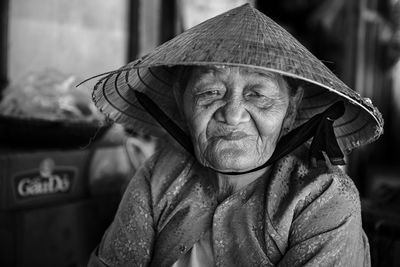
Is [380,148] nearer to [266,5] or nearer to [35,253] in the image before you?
[266,5]

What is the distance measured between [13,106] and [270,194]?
1300 mm

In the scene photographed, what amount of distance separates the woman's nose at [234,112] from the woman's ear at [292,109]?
0.53 feet

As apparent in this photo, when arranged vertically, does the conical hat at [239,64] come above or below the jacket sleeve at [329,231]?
above

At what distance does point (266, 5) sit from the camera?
5715 mm

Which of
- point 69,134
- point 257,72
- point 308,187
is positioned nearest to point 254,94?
point 257,72

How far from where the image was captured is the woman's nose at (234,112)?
1192 millimetres

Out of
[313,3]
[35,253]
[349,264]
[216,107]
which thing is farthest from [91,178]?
[313,3]

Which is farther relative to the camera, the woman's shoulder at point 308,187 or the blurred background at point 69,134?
the blurred background at point 69,134

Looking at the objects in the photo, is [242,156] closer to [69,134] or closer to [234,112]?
[234,112]

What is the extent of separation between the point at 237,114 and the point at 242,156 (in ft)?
0.35

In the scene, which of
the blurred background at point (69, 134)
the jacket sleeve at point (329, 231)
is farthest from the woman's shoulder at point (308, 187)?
the blurred background at point (69, 134)

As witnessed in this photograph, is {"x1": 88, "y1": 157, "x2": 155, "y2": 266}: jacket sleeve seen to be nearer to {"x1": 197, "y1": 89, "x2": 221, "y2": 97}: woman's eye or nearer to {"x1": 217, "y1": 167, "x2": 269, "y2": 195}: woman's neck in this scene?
{"x1": 217, "y1": 167, "x2": 269, "y2": 195}: woman's neck

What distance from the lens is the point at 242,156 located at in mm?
1217

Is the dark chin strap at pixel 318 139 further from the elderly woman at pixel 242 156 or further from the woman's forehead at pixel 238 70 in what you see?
the woman's forehead at pixel 238 70
